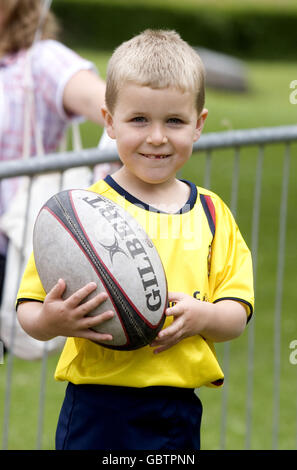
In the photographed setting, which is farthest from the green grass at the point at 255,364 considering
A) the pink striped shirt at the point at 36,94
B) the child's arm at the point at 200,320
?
the pink striped shirt at the point at 36,94

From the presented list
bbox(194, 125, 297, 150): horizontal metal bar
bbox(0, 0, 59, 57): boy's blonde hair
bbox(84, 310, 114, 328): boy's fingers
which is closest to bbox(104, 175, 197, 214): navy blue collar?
bbox(84, 310, 114, 328): boy's fingers

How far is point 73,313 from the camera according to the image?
90.2 inches

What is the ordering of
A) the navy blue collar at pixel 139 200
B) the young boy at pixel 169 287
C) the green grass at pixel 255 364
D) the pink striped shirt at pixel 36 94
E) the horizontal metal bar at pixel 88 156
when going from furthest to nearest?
the green grass at pixel 255 364 → the pink striped shirt at pixel 36 94 → the horizontal metal bar at pixel 88 156 → the navy blue collar at pixel 139 200 → the young boy at pixel 169 287

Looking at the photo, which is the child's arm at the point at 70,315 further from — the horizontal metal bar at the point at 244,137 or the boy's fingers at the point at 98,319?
the horizontal metal bar at the point at 244,137

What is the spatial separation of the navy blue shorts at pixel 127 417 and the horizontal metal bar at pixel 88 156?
3.42 ft

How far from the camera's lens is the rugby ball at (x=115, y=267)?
2.32 metres

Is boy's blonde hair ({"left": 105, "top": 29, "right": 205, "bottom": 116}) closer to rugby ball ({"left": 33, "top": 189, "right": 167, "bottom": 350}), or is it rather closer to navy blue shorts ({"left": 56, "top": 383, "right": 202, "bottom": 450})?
rugby ball ({"left": 33, "top": 189, "right": 167, "bottom": 350})

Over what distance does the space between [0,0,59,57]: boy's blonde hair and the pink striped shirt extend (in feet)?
0.47

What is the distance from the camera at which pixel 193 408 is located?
2.62m

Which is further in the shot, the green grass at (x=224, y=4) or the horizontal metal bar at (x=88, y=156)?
the green grass at (x=224, y=4)

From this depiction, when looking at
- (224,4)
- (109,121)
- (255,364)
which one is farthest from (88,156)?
(224,4)

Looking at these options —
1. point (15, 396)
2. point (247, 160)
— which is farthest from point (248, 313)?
point (247, 160)

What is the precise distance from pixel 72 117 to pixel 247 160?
36.5ft

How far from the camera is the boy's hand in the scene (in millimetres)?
2281
